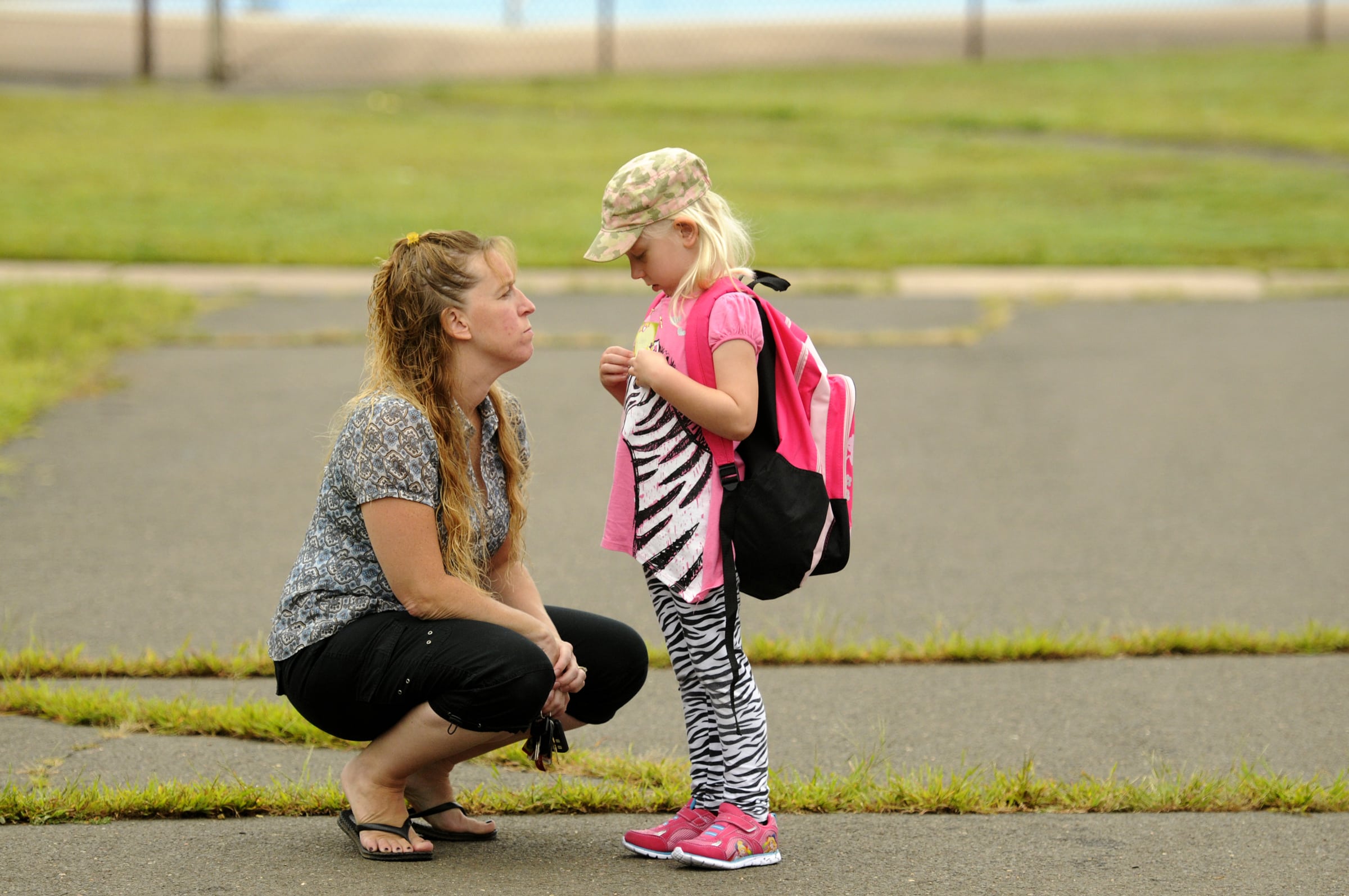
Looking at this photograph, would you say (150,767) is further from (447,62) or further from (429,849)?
(447,62)

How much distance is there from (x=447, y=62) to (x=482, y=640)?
21550 mm

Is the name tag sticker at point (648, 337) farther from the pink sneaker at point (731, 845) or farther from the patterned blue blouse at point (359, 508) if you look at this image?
the pink sneaker at point (731, 845)

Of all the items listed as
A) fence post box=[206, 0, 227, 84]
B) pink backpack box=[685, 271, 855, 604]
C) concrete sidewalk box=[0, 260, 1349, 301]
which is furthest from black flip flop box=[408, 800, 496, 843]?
fence post box=[206, 0, 227, 84]

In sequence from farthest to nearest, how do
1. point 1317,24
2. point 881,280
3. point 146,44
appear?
point 1317,24 < point 146,44 < point 881,280

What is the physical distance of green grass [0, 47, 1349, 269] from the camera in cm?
1147

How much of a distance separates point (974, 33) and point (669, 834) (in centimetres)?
2206

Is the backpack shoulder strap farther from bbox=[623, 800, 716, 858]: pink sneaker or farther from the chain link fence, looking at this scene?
the chain link fence

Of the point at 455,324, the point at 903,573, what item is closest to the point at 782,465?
the point at 455,324

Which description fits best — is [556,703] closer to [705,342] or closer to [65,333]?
[705,342]

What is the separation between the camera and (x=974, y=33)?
23.5 meters

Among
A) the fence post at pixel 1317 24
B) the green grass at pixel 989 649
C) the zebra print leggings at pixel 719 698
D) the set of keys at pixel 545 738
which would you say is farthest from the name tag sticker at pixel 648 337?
the fence post at pixel 1317 24

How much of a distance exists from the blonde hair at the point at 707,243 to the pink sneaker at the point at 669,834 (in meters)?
1.05

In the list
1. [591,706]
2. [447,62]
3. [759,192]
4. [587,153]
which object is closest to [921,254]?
[759,192]

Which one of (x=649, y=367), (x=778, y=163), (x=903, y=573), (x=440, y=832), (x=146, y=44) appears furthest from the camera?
(x=146, y=44)
